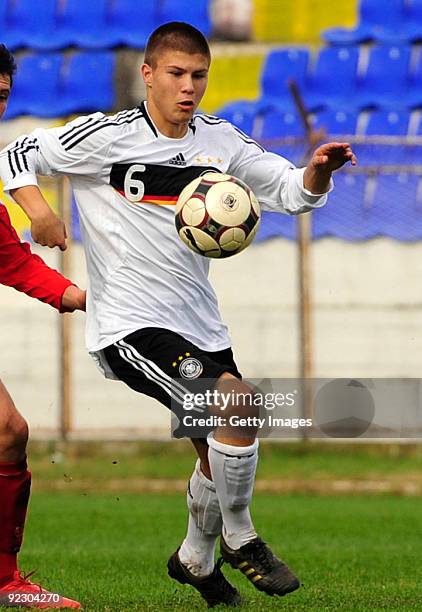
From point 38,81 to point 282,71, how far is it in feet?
10.4

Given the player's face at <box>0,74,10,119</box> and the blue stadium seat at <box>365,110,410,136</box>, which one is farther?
the blue stadium seat at <box>365,110,410,136</box>

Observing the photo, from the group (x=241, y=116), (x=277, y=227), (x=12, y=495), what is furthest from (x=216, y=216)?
(x=241, y=116)

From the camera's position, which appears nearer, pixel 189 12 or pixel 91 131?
pixel 91 131

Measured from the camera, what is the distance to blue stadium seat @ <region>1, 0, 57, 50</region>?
1858cm

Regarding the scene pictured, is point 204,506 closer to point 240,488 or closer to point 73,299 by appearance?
point 240,488

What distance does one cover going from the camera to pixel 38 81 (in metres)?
17.7

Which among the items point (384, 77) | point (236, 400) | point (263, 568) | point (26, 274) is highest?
point (384, 77)

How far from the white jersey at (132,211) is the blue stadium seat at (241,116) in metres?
10.5

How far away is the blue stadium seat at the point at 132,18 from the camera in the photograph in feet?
59.9

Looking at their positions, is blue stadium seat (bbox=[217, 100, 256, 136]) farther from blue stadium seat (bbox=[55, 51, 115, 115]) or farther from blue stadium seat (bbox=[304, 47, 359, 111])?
blue stadium seat (bbox=[55, 51, 115, 115])

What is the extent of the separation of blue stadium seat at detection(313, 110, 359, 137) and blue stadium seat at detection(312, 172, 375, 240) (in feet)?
10.2

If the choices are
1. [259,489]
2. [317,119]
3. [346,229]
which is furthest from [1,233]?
[317,119]

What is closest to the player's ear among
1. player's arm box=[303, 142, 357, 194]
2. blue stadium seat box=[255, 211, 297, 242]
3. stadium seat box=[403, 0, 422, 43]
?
player's arm box=[303, 142, 357, 194]

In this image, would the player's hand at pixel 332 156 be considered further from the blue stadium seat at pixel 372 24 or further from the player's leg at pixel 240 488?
→ the blue stadium seat at pixel 372 24
